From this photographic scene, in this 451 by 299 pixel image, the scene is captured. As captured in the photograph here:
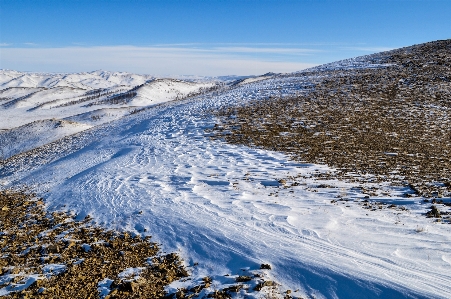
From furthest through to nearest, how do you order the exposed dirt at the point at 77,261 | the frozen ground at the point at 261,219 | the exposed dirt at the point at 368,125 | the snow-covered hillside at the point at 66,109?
the snow-covered hillside at the point at 66,109, the exposed dirt at the point at 368,125, the exposed dirt at the point at 77,261, the frozen ground at the point at 261,219

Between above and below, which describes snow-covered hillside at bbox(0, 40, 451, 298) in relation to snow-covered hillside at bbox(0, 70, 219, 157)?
above

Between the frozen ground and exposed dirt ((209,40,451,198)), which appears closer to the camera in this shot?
the frozen ground

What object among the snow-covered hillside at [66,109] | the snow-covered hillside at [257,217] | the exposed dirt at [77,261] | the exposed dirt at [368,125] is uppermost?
the exposed dirt at [368,125]

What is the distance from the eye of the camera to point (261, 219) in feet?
23.5

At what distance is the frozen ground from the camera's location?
16.2 feet

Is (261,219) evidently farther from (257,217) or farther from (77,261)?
(77,261)

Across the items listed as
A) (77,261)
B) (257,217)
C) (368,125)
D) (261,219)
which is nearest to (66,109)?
(368,125)

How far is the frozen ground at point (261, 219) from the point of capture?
493 centimetres

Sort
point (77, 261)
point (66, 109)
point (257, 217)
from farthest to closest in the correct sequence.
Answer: point (66, 109) → point (257, 217) → point (77, 261)

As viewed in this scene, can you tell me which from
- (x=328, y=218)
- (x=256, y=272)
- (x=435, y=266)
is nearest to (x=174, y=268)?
(x=256, y=272)

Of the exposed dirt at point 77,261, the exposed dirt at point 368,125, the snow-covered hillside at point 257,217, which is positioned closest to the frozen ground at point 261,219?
the snow-covered hillside at point 257,217

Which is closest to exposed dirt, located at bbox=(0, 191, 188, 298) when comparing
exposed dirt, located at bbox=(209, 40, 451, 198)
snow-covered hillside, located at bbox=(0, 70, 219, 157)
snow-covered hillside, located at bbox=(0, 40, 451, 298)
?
snow-covered hillside, located at bbox=(0, 40, 451, 298)

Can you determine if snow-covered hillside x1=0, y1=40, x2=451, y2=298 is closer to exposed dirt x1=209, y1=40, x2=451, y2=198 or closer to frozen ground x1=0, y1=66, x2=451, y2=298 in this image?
frozen ground x1=0, y1=66, x2=451, y2=298

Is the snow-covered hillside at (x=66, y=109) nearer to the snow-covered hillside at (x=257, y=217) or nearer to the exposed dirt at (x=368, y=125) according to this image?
the snow-covered hillside at (x=257, y=217)
